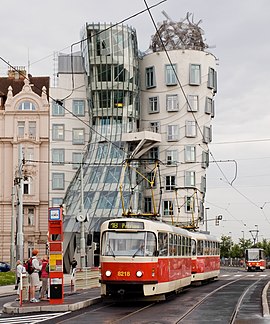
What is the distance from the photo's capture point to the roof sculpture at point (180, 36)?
266ft

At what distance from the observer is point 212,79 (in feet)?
274

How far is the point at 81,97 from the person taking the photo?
83500 mm

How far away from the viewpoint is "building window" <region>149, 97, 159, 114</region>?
268 ft

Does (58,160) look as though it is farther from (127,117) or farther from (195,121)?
(195,121)

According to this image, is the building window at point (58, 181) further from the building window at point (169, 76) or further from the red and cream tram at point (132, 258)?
the red and cream tram at point (132, 258)

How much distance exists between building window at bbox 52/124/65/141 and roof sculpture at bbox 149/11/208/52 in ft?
44.7

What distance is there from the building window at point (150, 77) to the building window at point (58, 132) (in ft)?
34.9

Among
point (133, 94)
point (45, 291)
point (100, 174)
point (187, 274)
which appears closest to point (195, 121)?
point (133, 94)

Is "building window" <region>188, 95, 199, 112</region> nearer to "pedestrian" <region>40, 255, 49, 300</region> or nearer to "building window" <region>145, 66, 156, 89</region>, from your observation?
"building window" <region>145, 66, 156, 89</region>

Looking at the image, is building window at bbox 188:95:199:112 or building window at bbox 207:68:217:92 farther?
building window at bbox 207:68:217:92

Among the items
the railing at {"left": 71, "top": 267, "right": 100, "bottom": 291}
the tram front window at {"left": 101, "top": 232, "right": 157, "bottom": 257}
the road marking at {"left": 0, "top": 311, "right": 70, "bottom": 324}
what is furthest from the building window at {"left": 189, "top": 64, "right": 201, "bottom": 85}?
the road marking at {"left": 0, "top": 311, "right": 70, "bottom": 324}

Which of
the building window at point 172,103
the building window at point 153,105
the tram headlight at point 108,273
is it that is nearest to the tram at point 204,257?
the tram headlight at point 108,273

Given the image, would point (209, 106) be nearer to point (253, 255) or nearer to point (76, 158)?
point (76, 158)

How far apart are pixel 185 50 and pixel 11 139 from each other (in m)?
21.5
